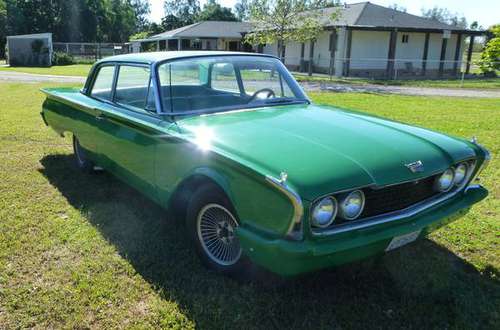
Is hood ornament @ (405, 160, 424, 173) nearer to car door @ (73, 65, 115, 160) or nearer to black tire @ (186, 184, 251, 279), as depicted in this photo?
black tire @ (186, 184, 251, 279)

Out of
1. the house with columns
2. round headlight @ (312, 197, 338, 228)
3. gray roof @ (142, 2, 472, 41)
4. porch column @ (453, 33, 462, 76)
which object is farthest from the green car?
porch column @ (453, 33, 462, 76)

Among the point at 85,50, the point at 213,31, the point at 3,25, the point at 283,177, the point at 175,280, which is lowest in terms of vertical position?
the point at 175,280

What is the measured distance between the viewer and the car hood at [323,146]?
2691 millimetres

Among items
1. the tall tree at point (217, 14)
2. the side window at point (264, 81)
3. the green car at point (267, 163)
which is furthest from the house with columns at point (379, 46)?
the tall tree at point (217, 14)

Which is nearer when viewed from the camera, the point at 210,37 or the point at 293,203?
the point at 293,203

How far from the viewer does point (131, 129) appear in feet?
13.2

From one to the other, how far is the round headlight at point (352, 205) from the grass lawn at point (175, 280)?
0.69 m

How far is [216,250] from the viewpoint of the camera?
11.0ft

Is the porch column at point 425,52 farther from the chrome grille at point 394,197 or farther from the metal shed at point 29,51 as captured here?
the chrome grille at point 394,197

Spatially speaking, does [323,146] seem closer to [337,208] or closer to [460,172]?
[337,208]

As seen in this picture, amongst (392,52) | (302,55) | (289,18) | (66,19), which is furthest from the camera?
(66,19)

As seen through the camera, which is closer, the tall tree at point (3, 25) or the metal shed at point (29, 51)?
the metal shed at point (29, 51)

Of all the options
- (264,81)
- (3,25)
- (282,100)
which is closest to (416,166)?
(282,100)

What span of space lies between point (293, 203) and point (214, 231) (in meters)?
0.99
